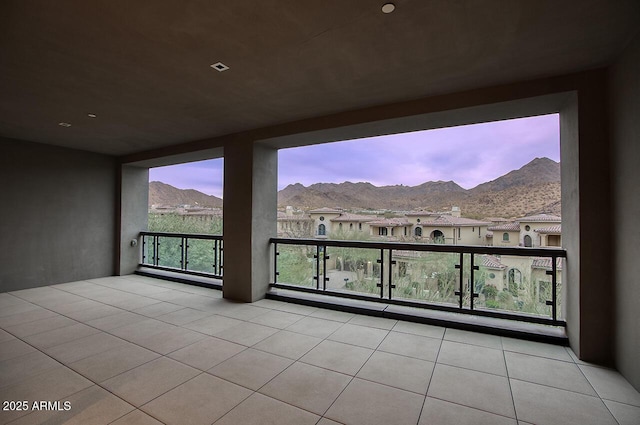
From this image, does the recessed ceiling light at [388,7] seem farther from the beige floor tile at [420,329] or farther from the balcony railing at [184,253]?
the balcony railing at [184,253]

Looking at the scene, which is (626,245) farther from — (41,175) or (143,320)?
(41,175)

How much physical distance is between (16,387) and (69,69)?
276 centimetres

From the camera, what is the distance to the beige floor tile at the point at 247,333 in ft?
10.1

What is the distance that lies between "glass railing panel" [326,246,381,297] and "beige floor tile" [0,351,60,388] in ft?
10.6

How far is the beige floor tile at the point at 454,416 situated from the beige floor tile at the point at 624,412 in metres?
0.70

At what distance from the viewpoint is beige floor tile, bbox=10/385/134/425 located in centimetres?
184

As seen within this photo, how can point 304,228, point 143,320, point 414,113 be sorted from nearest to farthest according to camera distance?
point 414,113, point 143,320, point 304,228

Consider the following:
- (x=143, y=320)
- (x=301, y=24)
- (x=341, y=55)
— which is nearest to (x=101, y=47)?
(x=301, y=24)

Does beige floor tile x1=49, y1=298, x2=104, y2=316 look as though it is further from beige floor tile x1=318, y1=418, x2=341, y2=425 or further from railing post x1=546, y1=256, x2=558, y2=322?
railing post x1=546, y1=256, x2=558, y2=322

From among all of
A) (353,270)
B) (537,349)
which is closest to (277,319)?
(353,270)

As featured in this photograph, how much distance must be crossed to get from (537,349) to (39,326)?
18.3 feet

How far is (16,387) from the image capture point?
2.21m

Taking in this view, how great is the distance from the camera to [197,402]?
2053mm

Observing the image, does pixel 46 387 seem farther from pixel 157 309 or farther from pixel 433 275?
pixel 433 275
